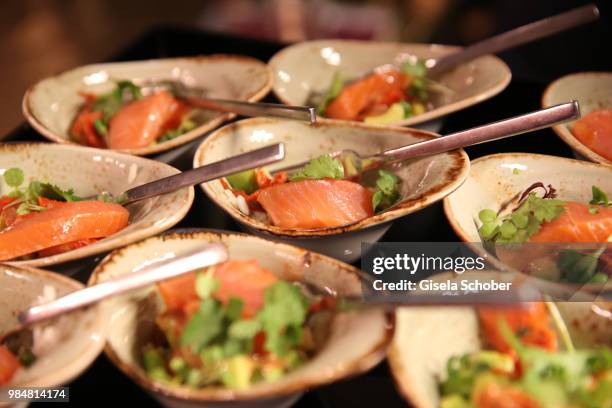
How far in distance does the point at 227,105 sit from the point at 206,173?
570mm

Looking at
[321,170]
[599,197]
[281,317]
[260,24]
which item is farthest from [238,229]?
[260,24]

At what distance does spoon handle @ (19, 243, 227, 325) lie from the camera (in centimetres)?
121

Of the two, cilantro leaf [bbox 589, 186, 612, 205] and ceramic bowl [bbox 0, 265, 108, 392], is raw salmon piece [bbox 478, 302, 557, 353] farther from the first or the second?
ceramic bowl [bbox 0, 265, 108, 392]

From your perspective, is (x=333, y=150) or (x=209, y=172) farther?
(x=333, y=150)

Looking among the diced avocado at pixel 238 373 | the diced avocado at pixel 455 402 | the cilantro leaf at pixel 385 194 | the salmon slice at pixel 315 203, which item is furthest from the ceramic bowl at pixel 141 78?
the diced avocado at pixel 455 402

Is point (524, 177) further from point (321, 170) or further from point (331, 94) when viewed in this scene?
point (331, 94)

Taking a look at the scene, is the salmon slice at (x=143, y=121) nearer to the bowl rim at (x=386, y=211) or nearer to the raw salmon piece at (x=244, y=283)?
the bowl rim at (x=386, y=211)

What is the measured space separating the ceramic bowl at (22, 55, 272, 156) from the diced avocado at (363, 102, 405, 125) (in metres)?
0.38

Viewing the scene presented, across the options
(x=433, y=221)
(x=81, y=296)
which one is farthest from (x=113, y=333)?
(x=433, y=221)

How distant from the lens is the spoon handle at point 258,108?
1802mm

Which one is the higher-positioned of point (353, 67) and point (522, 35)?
point (522, 35)

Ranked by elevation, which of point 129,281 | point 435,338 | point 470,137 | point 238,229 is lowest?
point 238,229

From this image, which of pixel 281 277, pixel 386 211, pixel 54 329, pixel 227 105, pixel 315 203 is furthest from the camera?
pixel 227 105

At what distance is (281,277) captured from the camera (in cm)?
139
